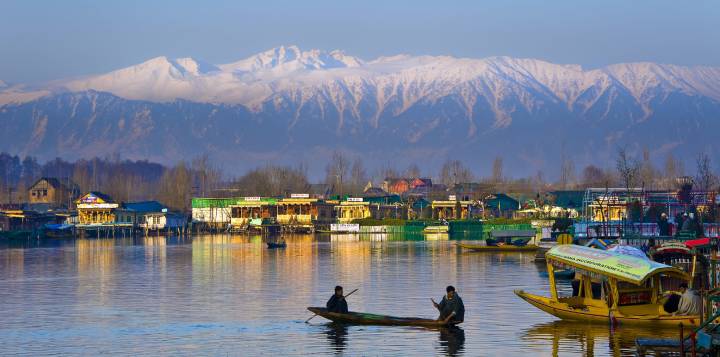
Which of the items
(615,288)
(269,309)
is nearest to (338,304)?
(269,309)

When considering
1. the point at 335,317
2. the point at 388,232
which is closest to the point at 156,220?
the point at 388,232

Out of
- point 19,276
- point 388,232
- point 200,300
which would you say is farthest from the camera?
point 388,232

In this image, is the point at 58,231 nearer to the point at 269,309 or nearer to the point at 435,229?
the point at 435,229

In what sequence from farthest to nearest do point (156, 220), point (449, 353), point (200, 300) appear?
point (156, 220)
point (200, 300)
point (449, 353)

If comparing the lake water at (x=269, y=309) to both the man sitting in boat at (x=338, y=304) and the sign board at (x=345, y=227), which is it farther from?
the sign board at (x=345, y=227)

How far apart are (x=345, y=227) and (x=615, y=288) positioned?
136m

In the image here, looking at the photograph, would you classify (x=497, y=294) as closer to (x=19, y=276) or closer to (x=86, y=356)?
(x=86, y=356)

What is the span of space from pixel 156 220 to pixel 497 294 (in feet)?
445

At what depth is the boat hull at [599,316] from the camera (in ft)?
114

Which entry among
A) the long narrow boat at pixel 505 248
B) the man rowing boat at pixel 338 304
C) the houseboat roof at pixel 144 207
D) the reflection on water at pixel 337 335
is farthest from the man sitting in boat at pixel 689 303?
the houseboat roof at pixel 144 207

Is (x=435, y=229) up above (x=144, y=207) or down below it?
below

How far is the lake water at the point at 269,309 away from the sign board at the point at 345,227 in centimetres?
8552

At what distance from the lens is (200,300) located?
50.5m

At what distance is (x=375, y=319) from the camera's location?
38406mm
